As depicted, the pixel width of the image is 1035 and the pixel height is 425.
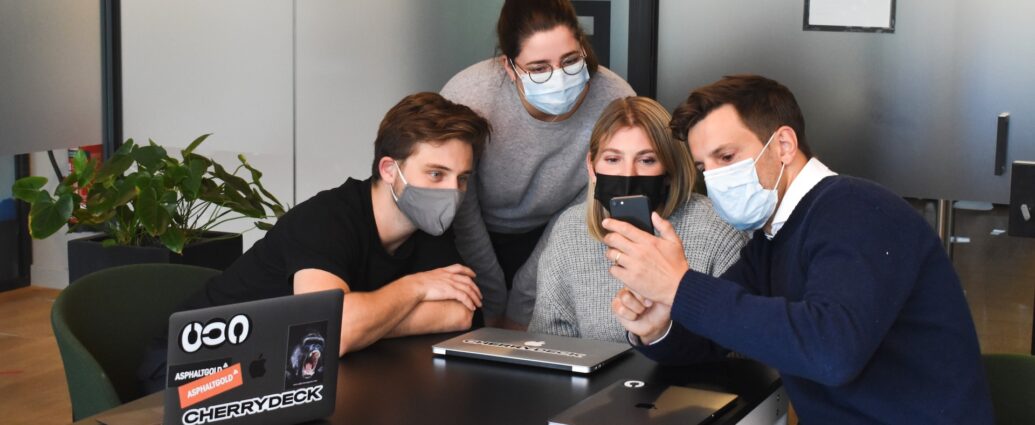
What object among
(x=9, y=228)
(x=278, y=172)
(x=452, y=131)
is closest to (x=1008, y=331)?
(x=452, y=131)

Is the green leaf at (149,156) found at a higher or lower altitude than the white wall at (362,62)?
lower

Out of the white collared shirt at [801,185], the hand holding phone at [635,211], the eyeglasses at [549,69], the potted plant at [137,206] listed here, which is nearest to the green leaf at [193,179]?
the potted plant at [137,206]

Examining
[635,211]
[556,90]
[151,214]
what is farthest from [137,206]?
[635,211]

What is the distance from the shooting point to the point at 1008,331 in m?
3.59

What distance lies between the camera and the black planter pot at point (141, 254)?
138 inches

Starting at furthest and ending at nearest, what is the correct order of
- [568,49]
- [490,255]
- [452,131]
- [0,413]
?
1. [0,413]
2. [490,255]
3. [568,49]
4. [452,131]

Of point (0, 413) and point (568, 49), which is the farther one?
point (0, 413)

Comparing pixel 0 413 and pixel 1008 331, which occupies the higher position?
pixel 1008 331

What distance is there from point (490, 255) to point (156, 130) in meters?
2.33

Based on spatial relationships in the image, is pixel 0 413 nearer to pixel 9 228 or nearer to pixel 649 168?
pixel 9 228

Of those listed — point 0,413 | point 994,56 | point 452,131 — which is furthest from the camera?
point 0,413

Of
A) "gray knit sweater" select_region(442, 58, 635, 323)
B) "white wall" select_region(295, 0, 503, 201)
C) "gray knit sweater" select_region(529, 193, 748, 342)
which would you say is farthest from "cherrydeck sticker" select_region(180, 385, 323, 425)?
"white wall" select_region(295, 0, 503, 201)

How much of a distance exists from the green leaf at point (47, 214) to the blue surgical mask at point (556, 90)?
4.97 ft

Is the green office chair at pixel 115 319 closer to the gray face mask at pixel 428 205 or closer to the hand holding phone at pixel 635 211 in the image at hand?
the gray face mask at pixel 428 205
